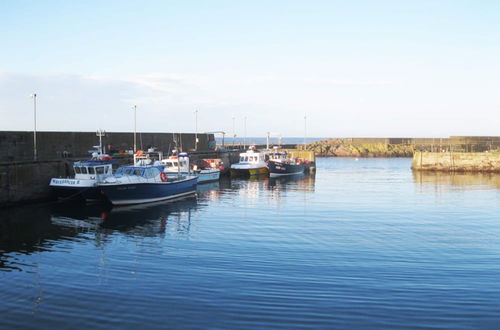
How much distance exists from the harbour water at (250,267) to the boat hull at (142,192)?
4.08 ft

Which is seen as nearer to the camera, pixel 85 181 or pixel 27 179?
pixel 85 181

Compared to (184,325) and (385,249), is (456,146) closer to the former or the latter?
(385,249)

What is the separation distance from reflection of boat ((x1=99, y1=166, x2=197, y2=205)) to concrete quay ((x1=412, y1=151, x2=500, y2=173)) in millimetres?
35622

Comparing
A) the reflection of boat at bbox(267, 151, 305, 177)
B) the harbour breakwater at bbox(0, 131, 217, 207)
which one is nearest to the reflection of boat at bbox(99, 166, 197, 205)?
the harbour breakwater at bbox(0, 131, 217, 207)

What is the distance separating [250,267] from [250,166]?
35.8 metres

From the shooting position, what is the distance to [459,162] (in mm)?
56594

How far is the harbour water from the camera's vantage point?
33.6ft

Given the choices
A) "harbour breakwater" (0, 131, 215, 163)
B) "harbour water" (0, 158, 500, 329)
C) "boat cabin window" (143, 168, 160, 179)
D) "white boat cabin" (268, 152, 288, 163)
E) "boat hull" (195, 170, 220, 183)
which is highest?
"harbour breakwater" (0, 131, 215, 163)

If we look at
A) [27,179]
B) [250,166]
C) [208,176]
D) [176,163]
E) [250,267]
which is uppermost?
[176,163]

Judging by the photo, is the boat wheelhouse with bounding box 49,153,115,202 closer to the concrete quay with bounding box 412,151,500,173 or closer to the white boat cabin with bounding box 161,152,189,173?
the white boat cabin with bounding box 161,152,189,173

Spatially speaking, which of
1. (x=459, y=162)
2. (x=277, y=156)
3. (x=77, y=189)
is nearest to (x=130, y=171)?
(x=77, y=189)

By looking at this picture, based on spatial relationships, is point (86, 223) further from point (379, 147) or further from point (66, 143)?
point (379, 147)

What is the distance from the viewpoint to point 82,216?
79.6 feet

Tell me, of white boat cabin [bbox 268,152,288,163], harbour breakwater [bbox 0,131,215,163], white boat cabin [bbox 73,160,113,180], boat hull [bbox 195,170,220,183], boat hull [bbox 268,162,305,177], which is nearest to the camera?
white boat cabin [bbox 73,160,113,180]
